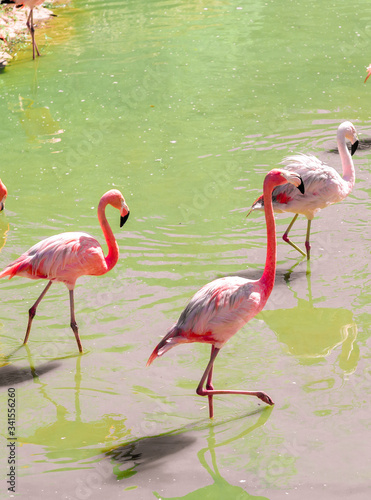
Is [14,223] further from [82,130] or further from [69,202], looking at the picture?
[82,130]

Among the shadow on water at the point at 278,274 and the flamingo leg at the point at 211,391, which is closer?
the flamingo leg at the point at 211,391

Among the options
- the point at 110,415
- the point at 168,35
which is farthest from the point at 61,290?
the point at 168,35

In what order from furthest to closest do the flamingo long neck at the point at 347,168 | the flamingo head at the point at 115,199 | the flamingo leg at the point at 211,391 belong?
the flamingo long neck at the point at 347,168 < the flamingo head at the point at 115,199 < the flamingo leg at the point at 211,391

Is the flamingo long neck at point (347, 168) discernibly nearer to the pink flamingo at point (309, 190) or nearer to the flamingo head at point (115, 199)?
the pink flamingo at point (309, 190)

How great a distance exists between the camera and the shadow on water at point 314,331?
4.91m

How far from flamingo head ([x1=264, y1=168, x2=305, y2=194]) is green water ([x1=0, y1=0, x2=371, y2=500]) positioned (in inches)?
48.5

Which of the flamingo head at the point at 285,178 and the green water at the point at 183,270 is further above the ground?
the flamingo head at the point at 285,178

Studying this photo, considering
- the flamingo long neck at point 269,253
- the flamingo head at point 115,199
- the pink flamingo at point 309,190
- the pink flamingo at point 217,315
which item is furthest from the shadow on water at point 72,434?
the pink flamingo at point 309,190

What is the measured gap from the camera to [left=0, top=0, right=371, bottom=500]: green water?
399 centimetres

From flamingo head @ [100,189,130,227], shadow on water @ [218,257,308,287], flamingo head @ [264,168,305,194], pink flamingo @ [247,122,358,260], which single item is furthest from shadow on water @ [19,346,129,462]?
pink flamingo @ [247,122,358,260]

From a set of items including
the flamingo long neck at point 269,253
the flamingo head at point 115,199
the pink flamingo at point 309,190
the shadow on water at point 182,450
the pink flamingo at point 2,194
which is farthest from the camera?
the pink flamingo at point 2,194

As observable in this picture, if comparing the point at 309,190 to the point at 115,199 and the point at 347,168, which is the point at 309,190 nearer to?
the point at 347,168

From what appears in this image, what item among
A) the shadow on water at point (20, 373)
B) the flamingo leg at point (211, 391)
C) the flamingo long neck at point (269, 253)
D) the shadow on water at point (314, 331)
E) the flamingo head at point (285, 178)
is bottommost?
the shadow on water at point (314, 331)

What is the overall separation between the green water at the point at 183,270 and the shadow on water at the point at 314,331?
0.02 m
